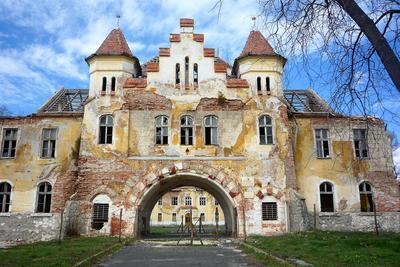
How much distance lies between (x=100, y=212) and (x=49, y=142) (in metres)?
5.84

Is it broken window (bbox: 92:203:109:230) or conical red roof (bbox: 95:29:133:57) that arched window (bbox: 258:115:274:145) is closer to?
conical red roof (bbox: 95:29:133:57)

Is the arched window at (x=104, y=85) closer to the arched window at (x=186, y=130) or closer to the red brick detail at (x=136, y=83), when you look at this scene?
the red brick detail at (x=136, y=83)

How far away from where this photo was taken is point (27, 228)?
77.2 ft

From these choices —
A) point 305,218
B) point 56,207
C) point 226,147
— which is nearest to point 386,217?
point 305,218

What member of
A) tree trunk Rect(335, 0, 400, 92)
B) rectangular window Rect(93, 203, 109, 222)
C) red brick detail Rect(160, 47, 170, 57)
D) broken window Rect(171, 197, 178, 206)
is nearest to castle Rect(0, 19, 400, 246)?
rectangular window Rect(93, 203, 109, 222)

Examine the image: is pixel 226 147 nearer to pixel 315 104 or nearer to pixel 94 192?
pixel 94 192

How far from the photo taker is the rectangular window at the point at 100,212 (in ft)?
74.5

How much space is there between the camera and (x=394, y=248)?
43.3ft

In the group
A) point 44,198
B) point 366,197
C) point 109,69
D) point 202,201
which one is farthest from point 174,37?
point 202,201

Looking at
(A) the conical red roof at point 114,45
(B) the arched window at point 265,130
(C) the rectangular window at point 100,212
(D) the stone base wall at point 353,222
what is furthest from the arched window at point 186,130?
(D) the stone base wall at point 353,222

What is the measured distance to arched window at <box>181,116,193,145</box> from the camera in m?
24.1

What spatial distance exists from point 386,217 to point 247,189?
28.6 ft

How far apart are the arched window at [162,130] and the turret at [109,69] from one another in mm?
2978

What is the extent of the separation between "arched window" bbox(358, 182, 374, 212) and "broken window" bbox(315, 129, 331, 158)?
278 cm
